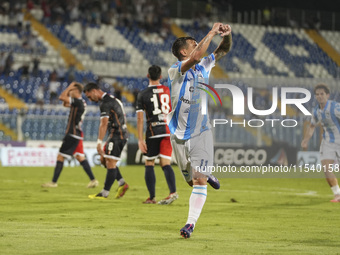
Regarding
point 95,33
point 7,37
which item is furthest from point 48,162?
point 95,33

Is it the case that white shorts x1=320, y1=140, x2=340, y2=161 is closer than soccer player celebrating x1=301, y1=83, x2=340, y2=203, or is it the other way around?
soccer player celebrating x1=301, y1=83, x2=340, y2=203

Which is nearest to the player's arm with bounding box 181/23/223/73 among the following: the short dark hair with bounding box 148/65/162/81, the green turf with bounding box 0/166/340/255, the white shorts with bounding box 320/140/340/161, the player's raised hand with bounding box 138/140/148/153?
the green turf with bounding box 0/166/340/255

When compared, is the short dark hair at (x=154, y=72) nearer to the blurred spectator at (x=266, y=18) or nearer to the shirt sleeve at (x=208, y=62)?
the shirt sleeve at (x=208, y=62)

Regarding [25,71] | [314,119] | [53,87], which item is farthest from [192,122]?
[25,71]

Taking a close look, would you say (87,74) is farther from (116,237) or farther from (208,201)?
(116,237)

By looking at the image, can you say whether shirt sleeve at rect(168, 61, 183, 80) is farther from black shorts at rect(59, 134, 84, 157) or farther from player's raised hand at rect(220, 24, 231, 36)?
black shorts at rect(59, 134, 84, 157)

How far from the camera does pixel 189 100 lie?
26.2 feet

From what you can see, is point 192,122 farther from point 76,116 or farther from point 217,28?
point 76,116

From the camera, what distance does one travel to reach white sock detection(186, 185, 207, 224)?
7.68 meters

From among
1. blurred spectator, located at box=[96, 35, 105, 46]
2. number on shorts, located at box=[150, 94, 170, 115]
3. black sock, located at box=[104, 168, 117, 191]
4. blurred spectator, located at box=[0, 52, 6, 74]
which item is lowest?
black sock, located at box=[104, 168, 117, 191]

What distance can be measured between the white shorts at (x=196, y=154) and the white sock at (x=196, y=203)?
7.4 inches

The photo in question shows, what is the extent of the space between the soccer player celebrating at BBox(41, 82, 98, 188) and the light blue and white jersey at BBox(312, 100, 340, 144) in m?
5.42

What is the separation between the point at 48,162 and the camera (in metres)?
25.5

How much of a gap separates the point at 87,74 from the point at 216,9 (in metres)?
12.4
